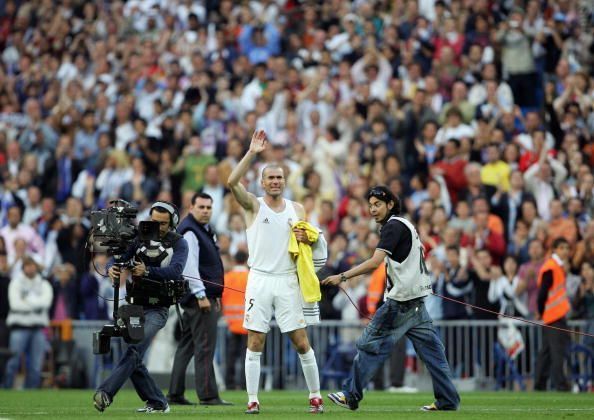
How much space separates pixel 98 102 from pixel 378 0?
21.5ft

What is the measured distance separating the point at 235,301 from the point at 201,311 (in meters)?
5.70

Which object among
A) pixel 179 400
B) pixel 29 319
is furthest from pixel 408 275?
pixel 29 319

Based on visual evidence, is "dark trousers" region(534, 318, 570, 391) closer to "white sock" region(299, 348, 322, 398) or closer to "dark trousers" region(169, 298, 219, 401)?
"dark trousers" region(169, 298, 219, 401)

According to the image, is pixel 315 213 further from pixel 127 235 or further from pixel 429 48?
pixel 127 235

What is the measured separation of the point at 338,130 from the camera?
28000 mm

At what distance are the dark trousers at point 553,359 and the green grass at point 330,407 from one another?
33.2 inches

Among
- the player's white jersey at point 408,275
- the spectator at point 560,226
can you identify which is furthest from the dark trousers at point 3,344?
the player's white jersey at point 408,275

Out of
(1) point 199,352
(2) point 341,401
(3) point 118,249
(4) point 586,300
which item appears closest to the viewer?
(3) point 118,249

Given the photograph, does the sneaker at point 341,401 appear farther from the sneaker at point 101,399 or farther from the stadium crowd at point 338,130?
the stadium crowd at point 338,130

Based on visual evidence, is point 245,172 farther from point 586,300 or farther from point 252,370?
point 586,300

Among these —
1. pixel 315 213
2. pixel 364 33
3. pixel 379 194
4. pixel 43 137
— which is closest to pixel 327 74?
pixel 364 33

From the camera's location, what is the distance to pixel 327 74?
29.0 meters

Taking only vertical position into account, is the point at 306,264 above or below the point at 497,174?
below

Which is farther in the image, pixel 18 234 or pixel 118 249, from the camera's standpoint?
pixel 18 234
